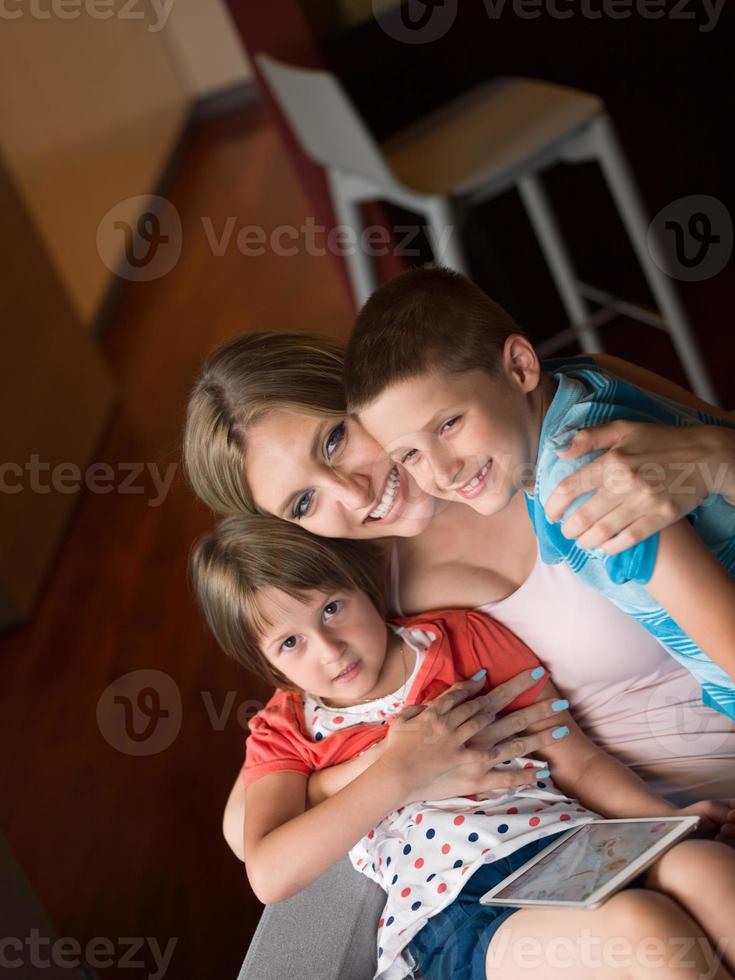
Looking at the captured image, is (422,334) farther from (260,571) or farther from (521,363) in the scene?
(260,571)

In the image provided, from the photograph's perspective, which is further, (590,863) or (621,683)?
(621,683)

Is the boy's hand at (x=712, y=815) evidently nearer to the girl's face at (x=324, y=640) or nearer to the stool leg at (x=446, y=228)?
the girl's face at (x=324, y=640)

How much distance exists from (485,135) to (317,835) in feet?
5.98

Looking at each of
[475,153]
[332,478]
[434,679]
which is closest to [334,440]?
[332,478]

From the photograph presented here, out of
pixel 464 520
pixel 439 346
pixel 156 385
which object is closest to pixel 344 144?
pixel 464 520

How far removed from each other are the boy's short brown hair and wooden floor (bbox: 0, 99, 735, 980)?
0.28 metres

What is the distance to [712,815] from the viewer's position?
4.00 feet

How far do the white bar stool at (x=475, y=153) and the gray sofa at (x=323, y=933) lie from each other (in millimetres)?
1506

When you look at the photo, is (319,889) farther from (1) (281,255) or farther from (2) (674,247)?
(1) (281,255)

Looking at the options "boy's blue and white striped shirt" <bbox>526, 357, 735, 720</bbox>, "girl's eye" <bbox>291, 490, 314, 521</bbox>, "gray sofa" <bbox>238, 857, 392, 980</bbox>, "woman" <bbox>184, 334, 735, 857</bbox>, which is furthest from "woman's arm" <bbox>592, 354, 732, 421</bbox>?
"gray sofa" <bbox>238, 857, 392, 980</bbox>

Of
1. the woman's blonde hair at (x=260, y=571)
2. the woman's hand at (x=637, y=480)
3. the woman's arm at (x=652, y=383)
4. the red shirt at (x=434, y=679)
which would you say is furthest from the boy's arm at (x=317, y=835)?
the woman's arm at (x=652, y=383)

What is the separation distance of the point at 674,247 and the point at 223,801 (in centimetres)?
191

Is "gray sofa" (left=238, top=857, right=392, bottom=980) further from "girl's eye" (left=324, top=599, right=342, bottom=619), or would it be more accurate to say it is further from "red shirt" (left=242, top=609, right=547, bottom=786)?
"girl's eye" (left=324, top=599, right=342, bottom=619)

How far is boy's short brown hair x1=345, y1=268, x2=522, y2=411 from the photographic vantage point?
3.96ft
